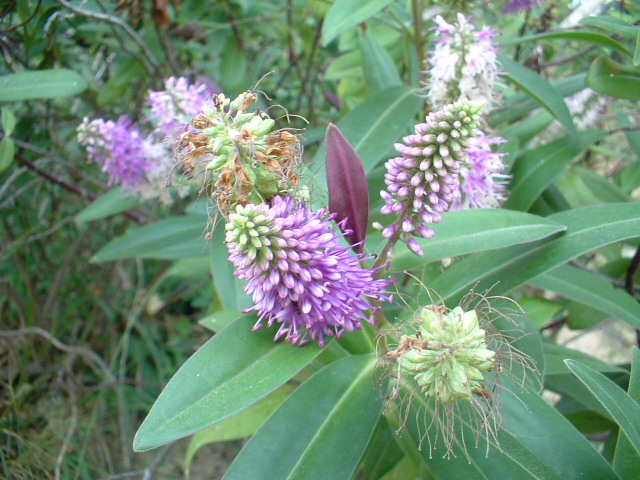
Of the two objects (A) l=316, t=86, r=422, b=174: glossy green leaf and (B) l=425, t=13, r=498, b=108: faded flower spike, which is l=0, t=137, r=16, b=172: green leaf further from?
(B) l=425, t=13, r=498, b=108: faded flower spike

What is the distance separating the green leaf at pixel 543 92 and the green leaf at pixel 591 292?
0.36m

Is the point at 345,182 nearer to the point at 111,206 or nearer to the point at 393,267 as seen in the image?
the point at 393,267

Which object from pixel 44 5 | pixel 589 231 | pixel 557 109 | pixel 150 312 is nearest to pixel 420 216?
pixel 589 231

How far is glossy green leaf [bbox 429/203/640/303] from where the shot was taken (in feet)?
3.05

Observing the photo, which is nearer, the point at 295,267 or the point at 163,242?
the point at 295,267

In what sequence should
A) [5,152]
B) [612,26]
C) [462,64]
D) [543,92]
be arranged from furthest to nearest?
[5,152] → [543,92] → [462,64] → [612,26]

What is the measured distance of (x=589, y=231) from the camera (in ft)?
3.12

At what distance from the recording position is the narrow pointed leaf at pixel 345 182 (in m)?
0.85

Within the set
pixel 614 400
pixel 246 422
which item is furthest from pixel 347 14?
pixel 246 422

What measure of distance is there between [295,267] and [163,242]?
1070 mm

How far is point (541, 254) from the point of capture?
983 millimetres

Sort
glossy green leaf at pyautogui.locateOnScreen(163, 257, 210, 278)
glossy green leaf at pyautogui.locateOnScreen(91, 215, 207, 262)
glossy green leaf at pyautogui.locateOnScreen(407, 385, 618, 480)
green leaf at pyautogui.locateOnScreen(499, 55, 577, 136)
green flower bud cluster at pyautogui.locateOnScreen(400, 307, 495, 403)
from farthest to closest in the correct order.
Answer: glossy green leaf at pyautogui.locateOnScreen(163, 257, 210, 278), glossy green leaf at pyautogui.locateOnScreen(91, 215, 207, 262), green leaf at pyautogui.locateOnScreen(499, 55, 577, 136), glossy green leaf at pyautogui.locateOnScreen(407, 385, 618, 480), green flower bud cluster at pyautogui.locateOnScreen(400, 307, 495, 403)

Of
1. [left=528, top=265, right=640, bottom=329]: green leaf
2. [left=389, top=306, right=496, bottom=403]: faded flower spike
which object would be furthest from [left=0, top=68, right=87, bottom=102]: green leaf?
[left=528, top=265, right=640, bottom=329]: green leaf

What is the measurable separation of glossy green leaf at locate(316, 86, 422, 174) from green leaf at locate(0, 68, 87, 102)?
69 centimetres
